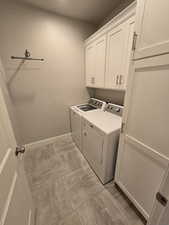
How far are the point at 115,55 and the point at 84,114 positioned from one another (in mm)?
1089

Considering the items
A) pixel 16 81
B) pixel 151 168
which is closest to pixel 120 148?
pixel 151 168

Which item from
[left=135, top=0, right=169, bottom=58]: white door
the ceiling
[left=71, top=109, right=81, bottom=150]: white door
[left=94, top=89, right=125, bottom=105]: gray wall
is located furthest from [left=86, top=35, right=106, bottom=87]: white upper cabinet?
[left=135, top=0, right=169, bottom=58]: white door

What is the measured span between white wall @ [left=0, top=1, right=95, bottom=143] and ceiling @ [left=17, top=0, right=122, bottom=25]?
0.37 ft

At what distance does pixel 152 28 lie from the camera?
0.75 meters

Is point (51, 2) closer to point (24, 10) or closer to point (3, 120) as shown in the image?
point (24, 10)

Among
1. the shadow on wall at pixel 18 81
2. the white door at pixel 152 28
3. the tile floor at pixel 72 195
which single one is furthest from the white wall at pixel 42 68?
the white door at pixel 152 28

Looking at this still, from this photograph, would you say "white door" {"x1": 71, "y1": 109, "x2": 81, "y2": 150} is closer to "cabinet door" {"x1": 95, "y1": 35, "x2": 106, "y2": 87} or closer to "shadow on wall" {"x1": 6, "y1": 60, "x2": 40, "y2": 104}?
"cabinet door" {"x1": 95, "y1": 35, "x2": 106, "y2": 87}

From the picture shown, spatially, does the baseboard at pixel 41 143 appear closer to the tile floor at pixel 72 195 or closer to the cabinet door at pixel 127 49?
the tile floor at pixel 72 195

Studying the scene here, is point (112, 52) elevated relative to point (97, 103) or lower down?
elevated

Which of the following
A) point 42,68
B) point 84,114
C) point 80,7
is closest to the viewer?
point 80,7

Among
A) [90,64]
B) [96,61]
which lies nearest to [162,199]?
[96,61]

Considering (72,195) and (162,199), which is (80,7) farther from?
(72,195)

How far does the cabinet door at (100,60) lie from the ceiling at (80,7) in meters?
0.55

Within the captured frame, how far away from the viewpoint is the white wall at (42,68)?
5.74 ft
